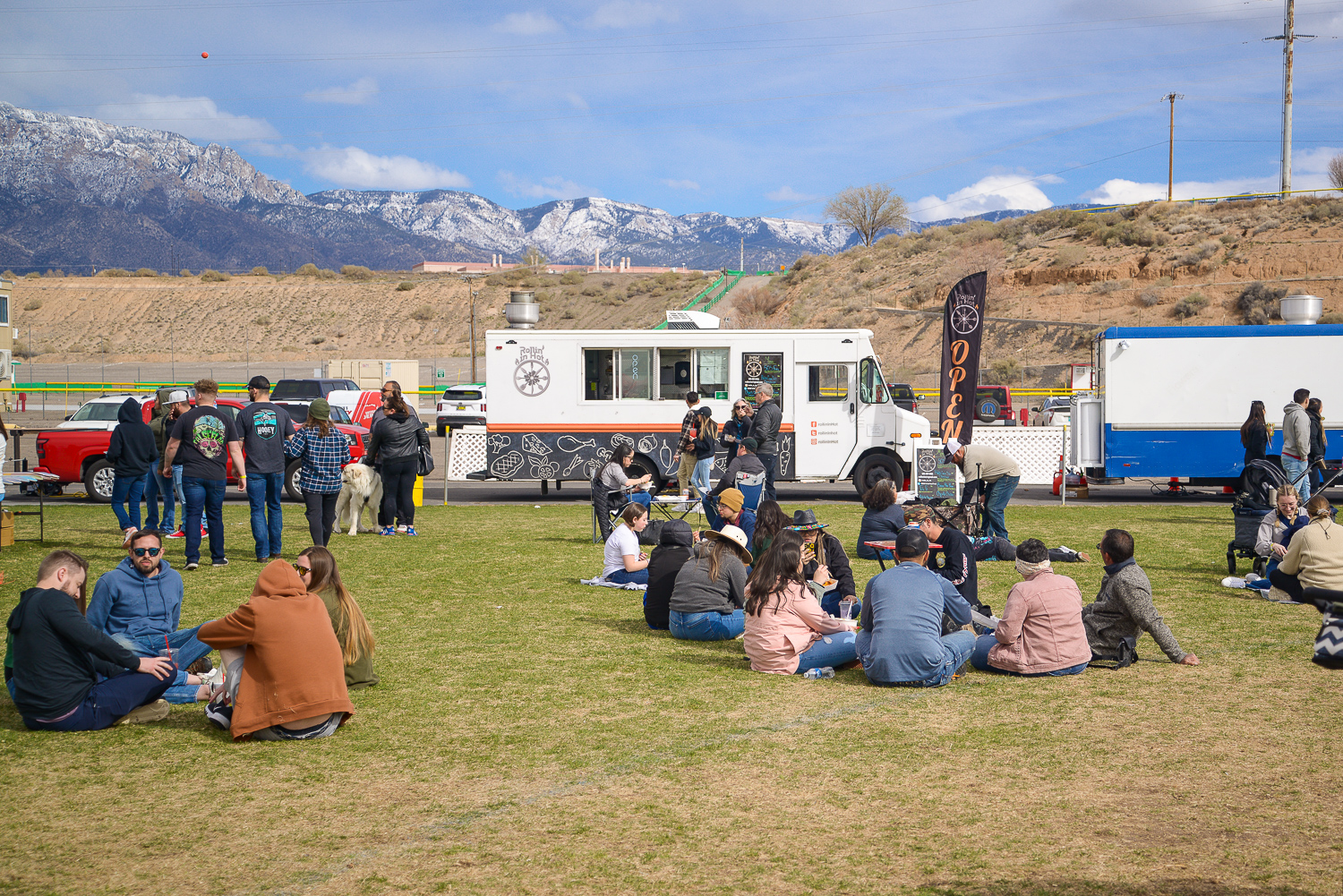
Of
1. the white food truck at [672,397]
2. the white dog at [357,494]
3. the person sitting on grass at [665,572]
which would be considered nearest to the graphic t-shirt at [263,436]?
the white dog at [357,494]

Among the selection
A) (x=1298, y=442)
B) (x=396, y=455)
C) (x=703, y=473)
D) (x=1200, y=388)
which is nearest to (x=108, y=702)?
(x=396, y=455)

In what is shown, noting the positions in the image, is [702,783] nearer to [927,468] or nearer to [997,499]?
[997,499]

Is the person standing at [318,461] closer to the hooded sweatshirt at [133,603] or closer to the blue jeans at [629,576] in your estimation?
the blue jeans at [629,576]

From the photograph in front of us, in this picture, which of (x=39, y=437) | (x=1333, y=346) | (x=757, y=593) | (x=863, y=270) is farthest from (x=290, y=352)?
(x=757, y=593)

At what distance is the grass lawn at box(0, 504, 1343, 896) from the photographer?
13.3 feet

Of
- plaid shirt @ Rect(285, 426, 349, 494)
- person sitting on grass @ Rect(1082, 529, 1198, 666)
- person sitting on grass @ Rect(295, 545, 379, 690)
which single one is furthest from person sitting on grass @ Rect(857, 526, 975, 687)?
plaid shirt @ Rect(285, 426, 349, 494)

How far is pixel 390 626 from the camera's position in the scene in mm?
8508

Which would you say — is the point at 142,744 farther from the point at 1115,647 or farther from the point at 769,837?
the point at 1115,647

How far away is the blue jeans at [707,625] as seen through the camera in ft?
26.2

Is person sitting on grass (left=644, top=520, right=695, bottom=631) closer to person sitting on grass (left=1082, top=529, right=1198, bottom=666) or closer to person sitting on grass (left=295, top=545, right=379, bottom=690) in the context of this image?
person sitting on grass (left=295, top=545, right=379, bottom=690)

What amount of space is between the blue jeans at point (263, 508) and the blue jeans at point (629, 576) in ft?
11.9

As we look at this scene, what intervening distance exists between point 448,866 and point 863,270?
214 ft

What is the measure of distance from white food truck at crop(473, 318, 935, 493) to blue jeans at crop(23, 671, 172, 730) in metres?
11.5

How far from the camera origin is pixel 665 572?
8430mm
